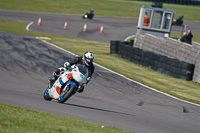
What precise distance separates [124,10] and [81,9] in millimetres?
7268

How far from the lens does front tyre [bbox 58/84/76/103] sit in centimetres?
892

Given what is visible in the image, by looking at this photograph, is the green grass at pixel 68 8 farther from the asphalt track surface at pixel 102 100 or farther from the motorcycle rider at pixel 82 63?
the motorcycle rider at pixel 82 63

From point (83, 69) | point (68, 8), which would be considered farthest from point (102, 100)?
point (68, 8)

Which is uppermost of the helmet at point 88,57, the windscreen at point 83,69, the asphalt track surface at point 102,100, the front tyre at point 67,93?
the helmet at point 88,57

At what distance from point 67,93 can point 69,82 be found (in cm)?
30

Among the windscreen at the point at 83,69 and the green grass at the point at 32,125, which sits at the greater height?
the windscreen at the point at 83,69

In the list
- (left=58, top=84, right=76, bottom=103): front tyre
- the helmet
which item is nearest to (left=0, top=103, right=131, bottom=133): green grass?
(left=58, top=84, right=76, bottom=103): front tyre

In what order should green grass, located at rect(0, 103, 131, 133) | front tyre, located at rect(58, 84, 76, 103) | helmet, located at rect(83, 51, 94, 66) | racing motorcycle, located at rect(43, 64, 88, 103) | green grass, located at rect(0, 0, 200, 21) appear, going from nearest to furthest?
green grass, located at rect(0, 103, 131, 133) → front tyre, located at rect(58, 84, 76, 103) → racing motorcycle, located at rect(43, 64, 88, 103) → helmet, located at rect(83, 51, 94, 66) → green grass, located at rect(0, 0, 200, 21)

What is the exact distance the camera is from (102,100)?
1094 centimetres

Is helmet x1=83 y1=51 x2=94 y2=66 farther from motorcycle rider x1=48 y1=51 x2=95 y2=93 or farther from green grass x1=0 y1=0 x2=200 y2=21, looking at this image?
green grass x1=0 y1=0 x2=200 y2=21

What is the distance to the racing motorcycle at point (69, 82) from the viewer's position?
29.6 ft

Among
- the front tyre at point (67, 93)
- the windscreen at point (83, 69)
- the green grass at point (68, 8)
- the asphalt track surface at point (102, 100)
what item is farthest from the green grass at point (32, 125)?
the green grass at point (68, 8)

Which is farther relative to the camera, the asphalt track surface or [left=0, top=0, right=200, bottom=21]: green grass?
[left=0, top=0, right=200, bottom=21]: green grass

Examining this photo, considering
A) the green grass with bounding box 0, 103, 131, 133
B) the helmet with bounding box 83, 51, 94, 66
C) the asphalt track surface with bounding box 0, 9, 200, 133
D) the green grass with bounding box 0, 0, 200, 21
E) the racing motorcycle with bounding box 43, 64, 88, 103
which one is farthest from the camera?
the green grass with bounding box 0, 0, 200, 21
